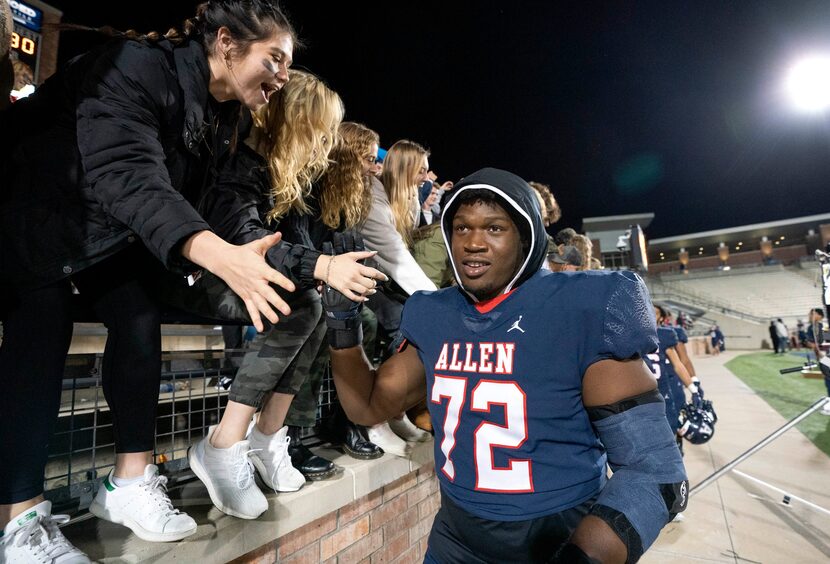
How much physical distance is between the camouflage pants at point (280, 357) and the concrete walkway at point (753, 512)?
10.5 ft

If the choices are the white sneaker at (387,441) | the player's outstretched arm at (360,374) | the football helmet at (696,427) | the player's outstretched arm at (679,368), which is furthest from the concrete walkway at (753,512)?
the player's outstretched arm at (360,374)

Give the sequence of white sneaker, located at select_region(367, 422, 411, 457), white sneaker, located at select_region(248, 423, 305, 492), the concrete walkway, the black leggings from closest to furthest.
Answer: the black leggings < white sneaker, located at select_region(248, 423, 305, 492) < white sneaker, located at select_region(367, 422, 411, 457) < the concrete walkway

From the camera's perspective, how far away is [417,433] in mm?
3129

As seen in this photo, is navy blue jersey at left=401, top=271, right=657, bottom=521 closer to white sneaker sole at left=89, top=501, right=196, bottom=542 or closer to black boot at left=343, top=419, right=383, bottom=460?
white sneaker sole at left=89, top=501, right=196, bottom=542

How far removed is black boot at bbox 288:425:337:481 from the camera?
2123mm

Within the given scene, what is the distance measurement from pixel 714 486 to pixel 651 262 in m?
59.6

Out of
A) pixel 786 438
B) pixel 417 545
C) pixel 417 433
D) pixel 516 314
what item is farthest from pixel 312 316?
pixel 786 438

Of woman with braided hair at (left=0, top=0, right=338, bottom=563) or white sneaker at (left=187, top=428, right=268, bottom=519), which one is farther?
white sneaker at (left=187, top=428, right=268, bottom=519)

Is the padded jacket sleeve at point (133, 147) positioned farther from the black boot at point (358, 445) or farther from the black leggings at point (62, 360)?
the black boot at point (358, 445)

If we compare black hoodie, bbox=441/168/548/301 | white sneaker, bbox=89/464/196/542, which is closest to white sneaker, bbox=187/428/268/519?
white sneaker, bbox=89/464/196/542

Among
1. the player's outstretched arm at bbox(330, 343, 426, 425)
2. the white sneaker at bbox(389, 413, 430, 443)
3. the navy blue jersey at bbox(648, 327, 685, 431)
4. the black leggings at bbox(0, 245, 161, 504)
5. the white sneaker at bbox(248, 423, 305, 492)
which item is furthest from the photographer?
the navy blue jersey at bbox(648, 327, 685, 431)

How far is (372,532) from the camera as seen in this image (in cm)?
240

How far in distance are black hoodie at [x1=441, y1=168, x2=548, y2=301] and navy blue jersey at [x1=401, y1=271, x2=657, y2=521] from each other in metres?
0.13

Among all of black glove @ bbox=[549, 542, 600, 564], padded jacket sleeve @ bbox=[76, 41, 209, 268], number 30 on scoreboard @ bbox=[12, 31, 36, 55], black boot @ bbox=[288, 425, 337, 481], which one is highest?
number 30 on scoreboard @ bbox=[12, 31, 36, 55]
